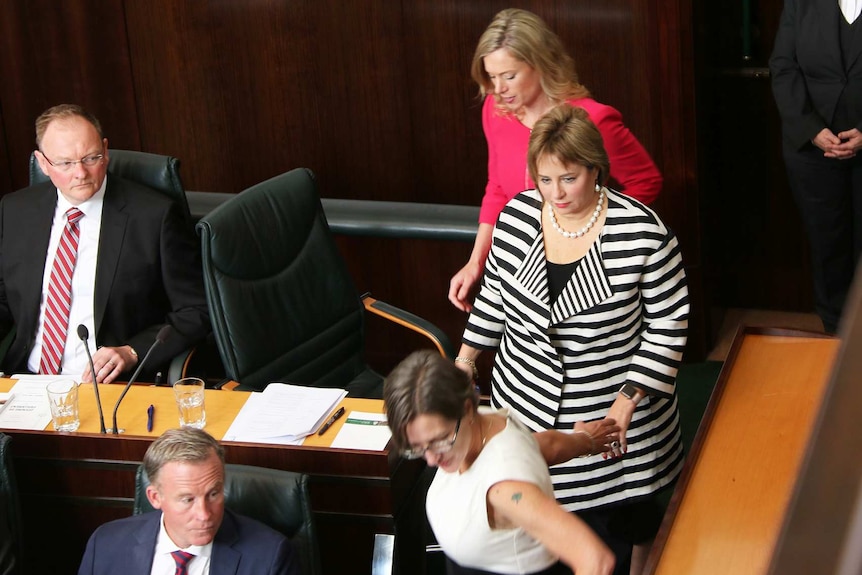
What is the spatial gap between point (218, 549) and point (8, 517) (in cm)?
69

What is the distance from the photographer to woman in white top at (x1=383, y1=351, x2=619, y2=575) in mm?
1783

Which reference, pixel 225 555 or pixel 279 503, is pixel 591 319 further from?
pixel 225 555

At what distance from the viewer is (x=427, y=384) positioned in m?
1.81

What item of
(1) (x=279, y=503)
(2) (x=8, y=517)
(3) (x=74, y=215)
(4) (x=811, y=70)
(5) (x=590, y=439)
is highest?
(4) (x=811, y=70)

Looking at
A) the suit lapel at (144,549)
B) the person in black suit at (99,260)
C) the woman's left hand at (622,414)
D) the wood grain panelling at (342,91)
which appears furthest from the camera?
the wood grain panelling at (342,91)

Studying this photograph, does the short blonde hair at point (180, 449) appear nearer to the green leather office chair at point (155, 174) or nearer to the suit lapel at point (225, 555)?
the suit lapel at point (225, 555)

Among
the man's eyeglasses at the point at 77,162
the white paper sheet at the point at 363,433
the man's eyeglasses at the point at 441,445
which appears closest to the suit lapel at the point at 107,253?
the man's eyeglasses at the point at 77,162

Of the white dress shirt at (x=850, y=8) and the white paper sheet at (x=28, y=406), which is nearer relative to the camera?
the white paper sheet at (x=28, y=406)

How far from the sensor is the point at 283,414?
2883mm

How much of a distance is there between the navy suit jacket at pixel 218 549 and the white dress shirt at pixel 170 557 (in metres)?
A: 0.01

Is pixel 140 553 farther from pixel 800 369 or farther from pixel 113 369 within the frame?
pixel 800 369

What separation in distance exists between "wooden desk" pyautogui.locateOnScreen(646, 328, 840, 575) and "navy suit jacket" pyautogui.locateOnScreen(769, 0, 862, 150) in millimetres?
1333

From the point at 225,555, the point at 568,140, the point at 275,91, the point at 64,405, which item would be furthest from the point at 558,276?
the point at 275,91

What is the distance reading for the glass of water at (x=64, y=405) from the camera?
291 centimetres
